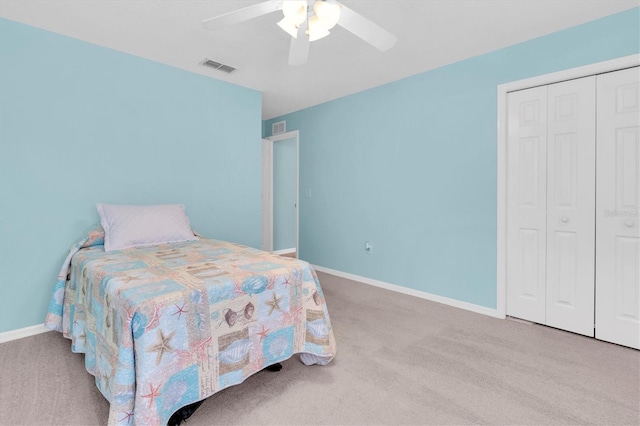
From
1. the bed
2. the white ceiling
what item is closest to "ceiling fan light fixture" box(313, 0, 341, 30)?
the white ceiling

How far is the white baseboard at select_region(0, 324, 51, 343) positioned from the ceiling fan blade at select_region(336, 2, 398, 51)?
3128mm

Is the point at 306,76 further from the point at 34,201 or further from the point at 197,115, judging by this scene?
the point at 34,201

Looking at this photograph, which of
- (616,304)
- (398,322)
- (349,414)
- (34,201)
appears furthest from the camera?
Answer: (398,322)

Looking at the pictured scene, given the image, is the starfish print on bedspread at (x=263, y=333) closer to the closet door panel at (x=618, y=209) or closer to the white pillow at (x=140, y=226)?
the white pillow at (x=140, y=226)

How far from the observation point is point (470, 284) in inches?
120

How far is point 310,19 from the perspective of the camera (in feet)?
5.99

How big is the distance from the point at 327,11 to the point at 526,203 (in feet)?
7.28

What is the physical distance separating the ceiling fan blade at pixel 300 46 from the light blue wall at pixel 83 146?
1.67m

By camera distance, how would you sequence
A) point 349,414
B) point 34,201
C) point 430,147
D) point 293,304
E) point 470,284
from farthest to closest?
point 430,147 → point 470,284 → point 34,201 → point 293,304 → point 349,414

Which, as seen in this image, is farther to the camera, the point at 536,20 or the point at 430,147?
the point at 430,147

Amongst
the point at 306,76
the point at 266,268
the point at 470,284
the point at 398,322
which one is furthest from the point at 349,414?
the point at 306,76

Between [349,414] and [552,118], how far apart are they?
264 centimetres

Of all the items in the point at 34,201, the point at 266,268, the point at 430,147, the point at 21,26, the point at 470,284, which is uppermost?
the point at 21,26

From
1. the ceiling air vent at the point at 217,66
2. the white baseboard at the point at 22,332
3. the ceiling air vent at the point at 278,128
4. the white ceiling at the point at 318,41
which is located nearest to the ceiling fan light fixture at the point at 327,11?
the white ceiling at the point at 318,41
